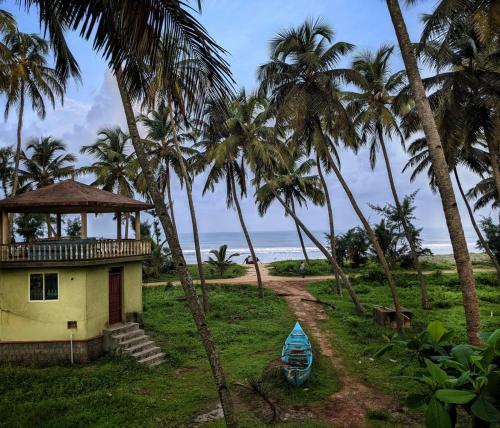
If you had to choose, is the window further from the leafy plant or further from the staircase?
the leafy plant

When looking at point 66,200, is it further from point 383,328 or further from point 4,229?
point 383,328

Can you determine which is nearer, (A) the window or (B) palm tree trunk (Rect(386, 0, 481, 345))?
(B) palm tree trunk (Rect(386, 0, 481, 345))

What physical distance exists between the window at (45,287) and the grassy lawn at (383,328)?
984 cm

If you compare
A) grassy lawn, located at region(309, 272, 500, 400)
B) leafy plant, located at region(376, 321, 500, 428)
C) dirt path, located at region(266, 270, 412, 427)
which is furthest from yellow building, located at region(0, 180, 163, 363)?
leafy plant, located at region(376, 321, 500, 428)

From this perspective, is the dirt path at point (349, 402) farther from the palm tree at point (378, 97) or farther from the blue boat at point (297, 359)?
the palm tree at point (378, 97)

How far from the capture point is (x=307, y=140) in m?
20.5

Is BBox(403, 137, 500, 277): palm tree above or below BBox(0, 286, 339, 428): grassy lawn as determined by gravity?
above

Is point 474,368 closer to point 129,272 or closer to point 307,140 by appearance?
point 129,272

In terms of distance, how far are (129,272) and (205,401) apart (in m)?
7.37

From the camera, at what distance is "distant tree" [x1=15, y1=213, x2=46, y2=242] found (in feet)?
119

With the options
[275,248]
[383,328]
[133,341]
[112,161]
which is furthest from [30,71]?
[275,248]

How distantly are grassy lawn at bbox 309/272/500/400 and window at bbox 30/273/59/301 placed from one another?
9843 millimetres

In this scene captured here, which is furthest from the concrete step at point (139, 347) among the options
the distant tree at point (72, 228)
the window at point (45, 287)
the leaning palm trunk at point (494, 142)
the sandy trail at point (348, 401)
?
the distant tree at point (72, 228)

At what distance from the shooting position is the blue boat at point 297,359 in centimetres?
1048
